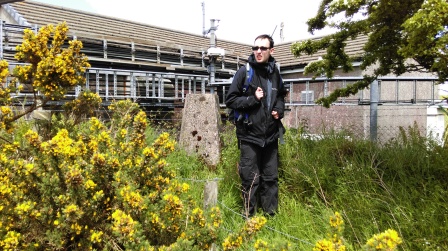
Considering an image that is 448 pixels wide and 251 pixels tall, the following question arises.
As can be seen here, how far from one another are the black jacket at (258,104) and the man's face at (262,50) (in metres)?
0.06

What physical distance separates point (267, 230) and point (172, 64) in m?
12.0

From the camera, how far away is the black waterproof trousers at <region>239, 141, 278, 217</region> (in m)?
4.09

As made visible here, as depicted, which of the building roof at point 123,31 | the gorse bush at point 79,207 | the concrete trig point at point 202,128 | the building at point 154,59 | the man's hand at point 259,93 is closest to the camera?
the gorse bush at point 79,207

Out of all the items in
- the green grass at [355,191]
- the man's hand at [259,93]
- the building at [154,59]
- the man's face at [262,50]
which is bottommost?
the green grass at [355,191]

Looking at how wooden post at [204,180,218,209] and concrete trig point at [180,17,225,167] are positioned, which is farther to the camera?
concrete trig point at [180,17,225,167]

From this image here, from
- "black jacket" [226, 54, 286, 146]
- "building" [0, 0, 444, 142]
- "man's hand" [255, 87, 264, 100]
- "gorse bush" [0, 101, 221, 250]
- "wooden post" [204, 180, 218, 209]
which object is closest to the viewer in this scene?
"gorse bush" [0, 101, 221, 250]

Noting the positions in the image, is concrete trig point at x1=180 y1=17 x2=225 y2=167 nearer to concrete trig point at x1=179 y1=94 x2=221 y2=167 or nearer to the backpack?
concrete trig point at x1=179 y1=94 x2=221 y2=167

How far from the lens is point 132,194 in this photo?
204 cm

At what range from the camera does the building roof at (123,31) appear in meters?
13.5

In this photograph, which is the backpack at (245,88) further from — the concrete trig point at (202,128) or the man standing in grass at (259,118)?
the concrete trig point at (202,128)

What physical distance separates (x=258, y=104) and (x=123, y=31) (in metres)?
13.0

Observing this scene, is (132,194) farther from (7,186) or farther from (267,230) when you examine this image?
(267,230)

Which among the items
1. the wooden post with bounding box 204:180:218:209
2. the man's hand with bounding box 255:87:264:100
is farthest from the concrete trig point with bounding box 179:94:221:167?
the wooden post with bounding box 204:180:218:209

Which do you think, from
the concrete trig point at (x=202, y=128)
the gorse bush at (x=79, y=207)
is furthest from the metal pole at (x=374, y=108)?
the gorse bush at (x=79, y=207)
